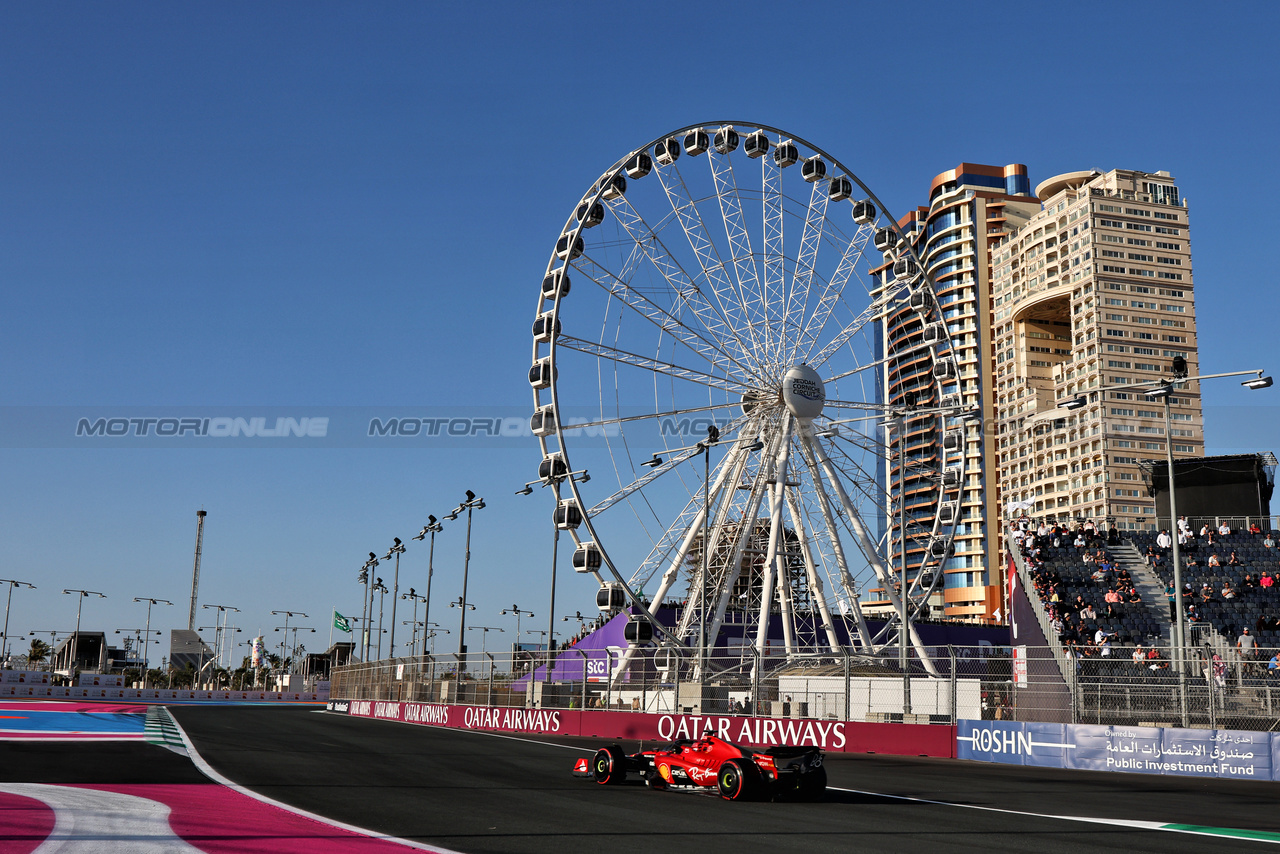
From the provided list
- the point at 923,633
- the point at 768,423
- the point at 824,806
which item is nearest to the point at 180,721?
the point at 768,423

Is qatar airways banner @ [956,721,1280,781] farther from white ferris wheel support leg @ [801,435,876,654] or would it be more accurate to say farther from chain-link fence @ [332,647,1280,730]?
white ferris wheel support leg @ [801,435,876,654]

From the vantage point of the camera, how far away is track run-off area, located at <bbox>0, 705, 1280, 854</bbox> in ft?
35.3

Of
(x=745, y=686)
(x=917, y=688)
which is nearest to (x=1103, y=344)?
(x=745, y=686)

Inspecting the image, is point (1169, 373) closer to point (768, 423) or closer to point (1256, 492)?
point (1256, 492)

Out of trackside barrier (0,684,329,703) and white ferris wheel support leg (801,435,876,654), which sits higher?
white ferris wheel support leg (801,435,876,654)

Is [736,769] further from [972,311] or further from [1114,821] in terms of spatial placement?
[972,311]

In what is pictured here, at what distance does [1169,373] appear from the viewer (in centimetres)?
11262

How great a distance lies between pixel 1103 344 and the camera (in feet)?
379

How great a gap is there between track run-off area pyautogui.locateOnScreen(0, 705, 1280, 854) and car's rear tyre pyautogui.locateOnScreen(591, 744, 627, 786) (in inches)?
11.5

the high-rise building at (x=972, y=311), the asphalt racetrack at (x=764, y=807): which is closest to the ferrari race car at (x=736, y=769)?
the asphalt racetrack at (x=764, y=807)

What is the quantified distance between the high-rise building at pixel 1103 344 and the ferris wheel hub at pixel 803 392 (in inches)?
3091

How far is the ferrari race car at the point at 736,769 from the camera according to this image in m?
14.9

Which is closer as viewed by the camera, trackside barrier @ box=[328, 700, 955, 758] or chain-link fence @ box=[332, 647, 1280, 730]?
chain-link fence @ box=[332, 647, 1280, 730]

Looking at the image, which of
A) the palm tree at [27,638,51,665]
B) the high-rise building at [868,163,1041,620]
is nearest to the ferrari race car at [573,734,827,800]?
the high-rise building at [868,163,1041,620]
